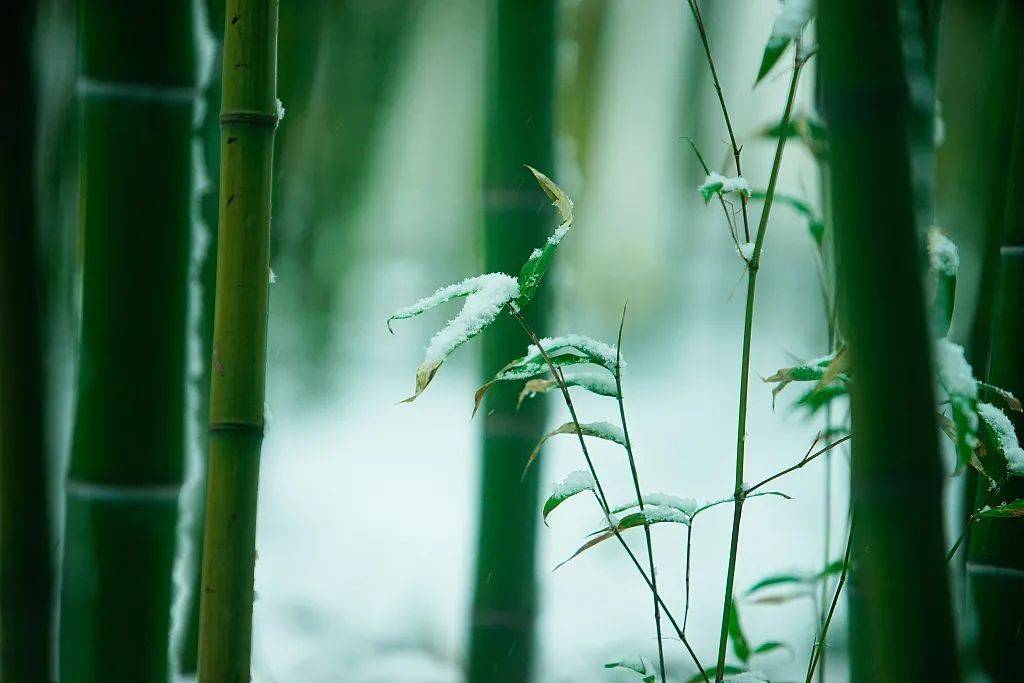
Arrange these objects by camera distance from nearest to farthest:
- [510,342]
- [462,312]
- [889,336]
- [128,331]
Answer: [889,336]
[462,312]
[128,331]
[510,342]

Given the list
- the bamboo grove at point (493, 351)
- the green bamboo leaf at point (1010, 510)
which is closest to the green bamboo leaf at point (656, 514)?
the bamboo grove at point (493, 351)

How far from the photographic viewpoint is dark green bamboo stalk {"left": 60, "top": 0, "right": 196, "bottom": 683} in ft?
1.72

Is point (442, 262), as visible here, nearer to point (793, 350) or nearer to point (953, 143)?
point (793, 350)

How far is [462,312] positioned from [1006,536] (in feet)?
1.18

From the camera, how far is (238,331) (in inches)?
17.4

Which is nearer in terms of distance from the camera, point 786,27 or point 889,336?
point 889,336

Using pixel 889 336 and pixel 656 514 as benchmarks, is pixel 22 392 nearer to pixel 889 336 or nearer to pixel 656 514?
pixel 656 514

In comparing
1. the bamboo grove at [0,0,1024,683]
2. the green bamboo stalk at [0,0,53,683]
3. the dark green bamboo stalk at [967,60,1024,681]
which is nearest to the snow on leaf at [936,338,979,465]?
the bamboo grove at [0,0,1024,683]

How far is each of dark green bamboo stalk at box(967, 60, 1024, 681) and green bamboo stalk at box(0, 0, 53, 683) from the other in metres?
0.61

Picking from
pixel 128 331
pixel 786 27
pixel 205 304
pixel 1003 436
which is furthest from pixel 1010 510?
pixel 205 304

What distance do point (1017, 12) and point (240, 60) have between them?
0.57m

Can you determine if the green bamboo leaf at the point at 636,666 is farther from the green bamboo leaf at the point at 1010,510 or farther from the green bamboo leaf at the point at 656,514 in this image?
the green bamboo leaf at the point at 1010,510

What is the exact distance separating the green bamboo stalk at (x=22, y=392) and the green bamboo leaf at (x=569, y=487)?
0.37 meters

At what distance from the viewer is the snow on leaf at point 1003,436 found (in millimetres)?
476
